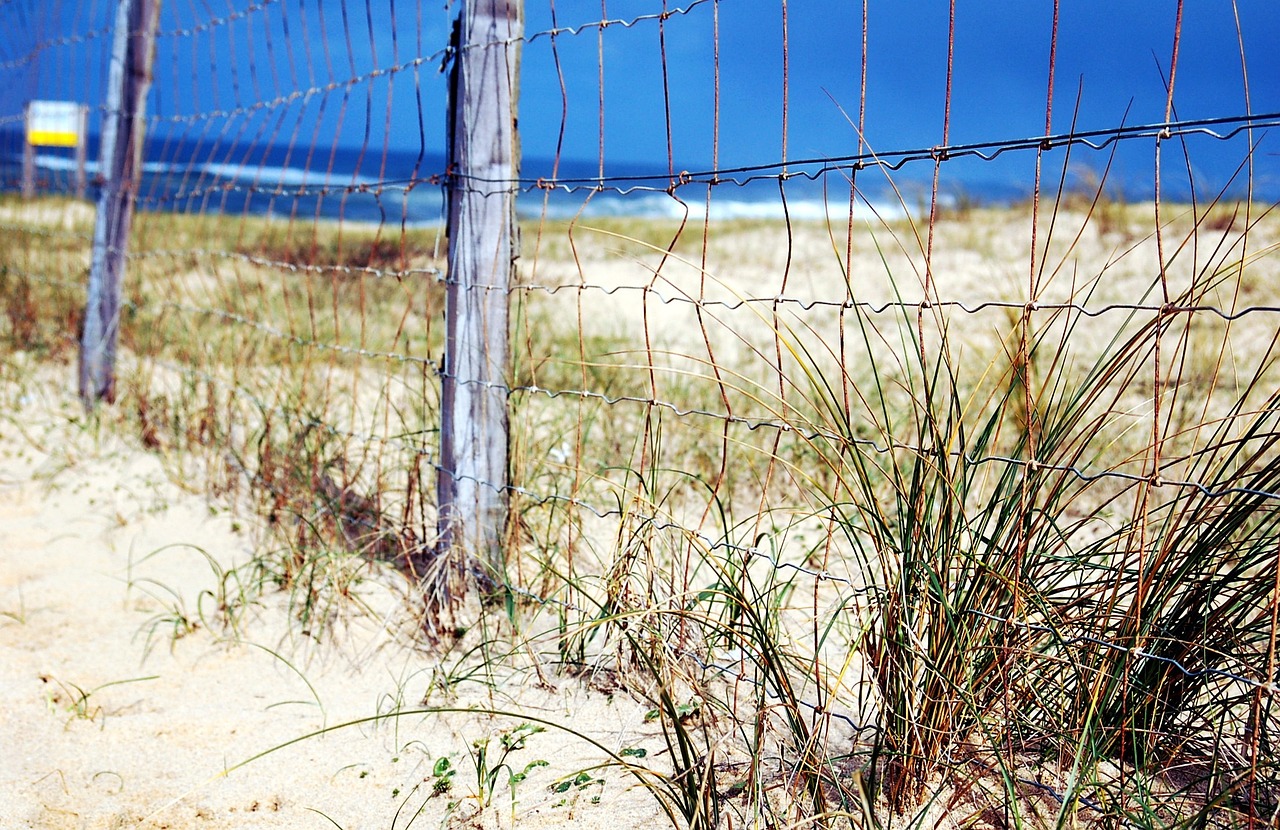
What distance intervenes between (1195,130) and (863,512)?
65 cm

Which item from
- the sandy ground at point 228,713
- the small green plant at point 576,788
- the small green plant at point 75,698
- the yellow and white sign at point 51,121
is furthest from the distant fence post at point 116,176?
the small green plant at point 576,788

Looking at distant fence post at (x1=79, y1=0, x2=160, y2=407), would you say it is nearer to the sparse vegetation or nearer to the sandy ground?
the sparse vegetation

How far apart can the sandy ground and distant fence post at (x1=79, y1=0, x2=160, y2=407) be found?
1.20 metres

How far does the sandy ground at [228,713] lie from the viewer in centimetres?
163

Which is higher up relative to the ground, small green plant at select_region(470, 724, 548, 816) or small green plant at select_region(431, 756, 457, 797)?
small green plant at select_region(470, 724, 548, 816)

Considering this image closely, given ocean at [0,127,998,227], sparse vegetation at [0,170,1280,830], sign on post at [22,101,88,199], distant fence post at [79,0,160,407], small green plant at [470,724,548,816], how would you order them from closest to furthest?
sparse vegetation at [0,170,1280,830]
small green plant at [470,724,548,816]
ocean at [0,127,998,227]
distant fence post at [79,0,160,407]
sign on post at [22,101,88,199]

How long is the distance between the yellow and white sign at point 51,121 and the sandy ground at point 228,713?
2701mm

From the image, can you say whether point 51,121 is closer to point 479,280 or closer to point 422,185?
point 422,185

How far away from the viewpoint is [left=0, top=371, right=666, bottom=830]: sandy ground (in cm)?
163

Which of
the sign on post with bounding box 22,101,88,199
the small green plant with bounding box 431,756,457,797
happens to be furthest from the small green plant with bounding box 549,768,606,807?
the sign on post with bounding box 22,101,88,199

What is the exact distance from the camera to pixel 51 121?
465cm

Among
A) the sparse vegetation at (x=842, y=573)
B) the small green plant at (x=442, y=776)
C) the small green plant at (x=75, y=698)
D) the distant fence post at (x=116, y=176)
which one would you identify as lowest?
the small green plant at (x=75, y=698)

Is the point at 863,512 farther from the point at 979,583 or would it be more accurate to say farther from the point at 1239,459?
the point at 1239,459

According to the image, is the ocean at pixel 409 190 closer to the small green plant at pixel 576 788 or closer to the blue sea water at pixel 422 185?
the blue sea water at pixel 422 185
